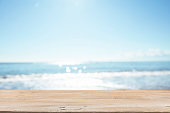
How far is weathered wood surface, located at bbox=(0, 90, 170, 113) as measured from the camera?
782mm

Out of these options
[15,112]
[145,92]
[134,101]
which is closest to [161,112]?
[134,101]

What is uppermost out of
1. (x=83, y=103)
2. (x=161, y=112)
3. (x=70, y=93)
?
(x=70, y=93)

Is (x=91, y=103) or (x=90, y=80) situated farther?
(x=90, y=80)

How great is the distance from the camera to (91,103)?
890 mm

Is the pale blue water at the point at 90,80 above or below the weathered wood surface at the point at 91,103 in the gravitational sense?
above

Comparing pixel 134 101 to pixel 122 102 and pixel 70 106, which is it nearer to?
pixel 122 102

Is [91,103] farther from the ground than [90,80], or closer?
closer

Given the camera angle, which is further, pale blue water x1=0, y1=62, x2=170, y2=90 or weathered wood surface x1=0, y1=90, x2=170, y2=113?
pale blue water x1=0, y1=62, x2=170, y2=90

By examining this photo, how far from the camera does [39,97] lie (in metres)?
1.03

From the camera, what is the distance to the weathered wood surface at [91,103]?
782 mm

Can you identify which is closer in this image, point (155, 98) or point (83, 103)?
point (83, 103)

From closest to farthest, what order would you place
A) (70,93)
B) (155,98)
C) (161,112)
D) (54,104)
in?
(161,112), (54,104), (155,98), (70,93)

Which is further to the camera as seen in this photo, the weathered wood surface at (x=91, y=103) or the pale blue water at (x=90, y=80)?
Result: the pale blue water at (x=90, y=80)

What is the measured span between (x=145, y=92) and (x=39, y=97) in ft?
2.87
